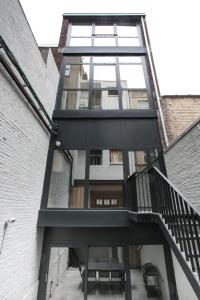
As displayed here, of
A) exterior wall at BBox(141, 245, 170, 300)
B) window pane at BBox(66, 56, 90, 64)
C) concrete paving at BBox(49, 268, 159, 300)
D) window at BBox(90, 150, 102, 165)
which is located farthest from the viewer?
window pane at BBox(66, 56, 90, 64)

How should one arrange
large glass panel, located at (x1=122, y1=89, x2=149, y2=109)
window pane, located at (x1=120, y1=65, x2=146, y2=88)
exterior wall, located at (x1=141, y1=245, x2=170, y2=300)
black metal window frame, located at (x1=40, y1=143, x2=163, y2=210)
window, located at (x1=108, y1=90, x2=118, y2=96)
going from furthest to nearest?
window pane, located at (x1=120, y1=65, x2=146, y2=88) → window, located at (x1=108, y1=90, x2=118, y2=96) → large glass panel, located at (x1=122, y1=89, x2=149, y2=109) → black metal window frame, located at (x1=40, y1=143, x2=163, y2=210) → exterior wall, located at (x1=141, y1=245, x2=170, y2=300)

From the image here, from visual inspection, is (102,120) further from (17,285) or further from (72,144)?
(17,285)

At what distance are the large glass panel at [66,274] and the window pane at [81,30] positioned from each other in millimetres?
7898

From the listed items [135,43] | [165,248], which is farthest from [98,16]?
[165,248]

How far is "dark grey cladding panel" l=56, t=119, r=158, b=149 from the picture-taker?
5105 millimetres

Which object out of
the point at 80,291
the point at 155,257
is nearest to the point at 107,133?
the point at 155,257

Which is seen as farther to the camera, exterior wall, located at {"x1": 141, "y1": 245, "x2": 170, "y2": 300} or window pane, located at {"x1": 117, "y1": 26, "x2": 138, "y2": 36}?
window pane, located at {"x1": 117, "y1": 26, "x2": 138, "y2": 36}

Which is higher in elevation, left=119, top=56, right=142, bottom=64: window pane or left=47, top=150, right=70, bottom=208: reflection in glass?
left=119, top=56, right=142, bottom=64: window pane

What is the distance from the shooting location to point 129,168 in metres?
4.89

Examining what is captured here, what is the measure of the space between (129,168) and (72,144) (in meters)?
1.79

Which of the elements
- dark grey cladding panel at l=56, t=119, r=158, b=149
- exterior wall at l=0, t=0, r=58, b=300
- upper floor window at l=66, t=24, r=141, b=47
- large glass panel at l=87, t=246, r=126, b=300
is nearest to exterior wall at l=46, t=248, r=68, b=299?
exterior wall at l=0, t=0, r=58, b=300

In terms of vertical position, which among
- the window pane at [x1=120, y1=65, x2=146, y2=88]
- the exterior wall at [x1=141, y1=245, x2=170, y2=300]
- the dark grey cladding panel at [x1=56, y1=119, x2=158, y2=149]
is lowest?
the exterior wall at [x1=141, y1=245, x2=170, y2=300]

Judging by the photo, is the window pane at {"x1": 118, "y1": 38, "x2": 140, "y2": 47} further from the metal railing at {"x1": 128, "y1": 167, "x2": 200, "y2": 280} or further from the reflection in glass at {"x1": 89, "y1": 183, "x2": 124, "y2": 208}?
the metal railing at {"x1": 128, "y1": 167, "x2": 200, "y2": 280}

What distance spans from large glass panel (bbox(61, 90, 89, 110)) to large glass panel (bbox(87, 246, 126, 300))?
4.13 m
